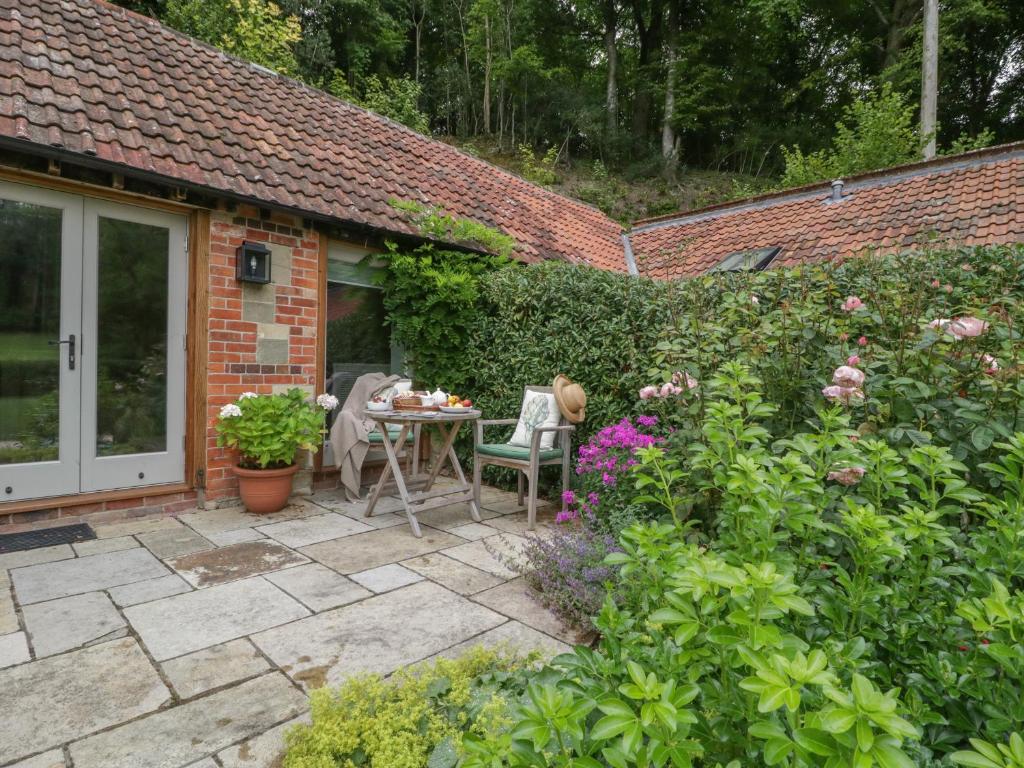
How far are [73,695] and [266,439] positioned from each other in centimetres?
227

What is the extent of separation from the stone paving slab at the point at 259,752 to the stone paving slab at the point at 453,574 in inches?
47.0

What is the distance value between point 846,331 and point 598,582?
1621 millimetres

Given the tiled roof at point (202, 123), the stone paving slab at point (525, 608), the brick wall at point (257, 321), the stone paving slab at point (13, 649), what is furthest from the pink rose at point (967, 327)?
the brick wall at point (257, 321)

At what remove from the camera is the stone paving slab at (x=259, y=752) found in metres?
1.56

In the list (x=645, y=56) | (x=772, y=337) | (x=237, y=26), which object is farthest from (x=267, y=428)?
(x=645, y=56)

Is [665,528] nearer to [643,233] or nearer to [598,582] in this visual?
[598,582]

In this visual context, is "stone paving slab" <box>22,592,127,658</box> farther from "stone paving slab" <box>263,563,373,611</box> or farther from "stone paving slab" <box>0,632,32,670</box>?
"stone paving slab" <box>263,563,373,611</box>

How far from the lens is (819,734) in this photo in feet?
2.41

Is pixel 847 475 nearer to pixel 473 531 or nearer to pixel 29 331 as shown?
pixel 473 531

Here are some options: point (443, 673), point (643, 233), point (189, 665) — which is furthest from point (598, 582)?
point (643, 233)

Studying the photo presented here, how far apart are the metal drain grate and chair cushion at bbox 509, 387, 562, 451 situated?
301cm

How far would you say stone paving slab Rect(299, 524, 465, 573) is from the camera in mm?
3176

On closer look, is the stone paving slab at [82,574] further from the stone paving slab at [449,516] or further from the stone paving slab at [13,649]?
the stone paving slab at [449,516]

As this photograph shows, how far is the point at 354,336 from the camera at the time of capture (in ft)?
17.3
